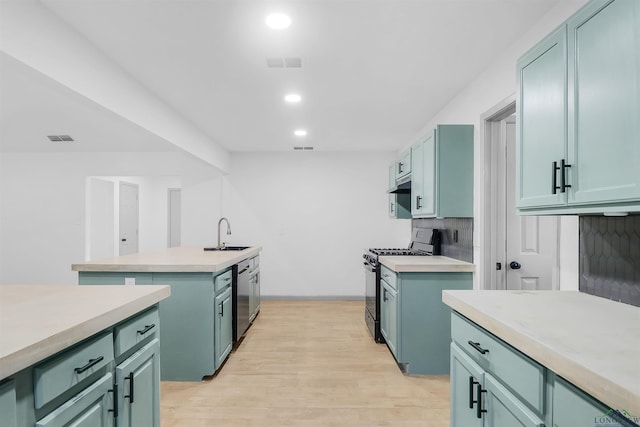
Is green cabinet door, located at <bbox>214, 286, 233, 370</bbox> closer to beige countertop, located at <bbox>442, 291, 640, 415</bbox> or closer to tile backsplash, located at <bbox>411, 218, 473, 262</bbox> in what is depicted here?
beige countertop, located at <bbox>442, 291, 640, 415</bbox>

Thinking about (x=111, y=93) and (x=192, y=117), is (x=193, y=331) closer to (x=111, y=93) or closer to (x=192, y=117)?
(x=111, y=93)

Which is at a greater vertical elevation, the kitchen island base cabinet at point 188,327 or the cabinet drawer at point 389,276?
the cabinet drawer at point 389,276

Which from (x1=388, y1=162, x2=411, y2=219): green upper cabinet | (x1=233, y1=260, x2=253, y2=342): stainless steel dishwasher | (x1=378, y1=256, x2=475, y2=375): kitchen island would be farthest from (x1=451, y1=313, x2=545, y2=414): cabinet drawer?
(x1=388, y1=162, x2=411, y2=219): green upper cabinet

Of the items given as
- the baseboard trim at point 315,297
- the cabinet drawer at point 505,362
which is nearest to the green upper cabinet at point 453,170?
the cabinet drawer at point 505,362

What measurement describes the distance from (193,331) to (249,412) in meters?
0.80

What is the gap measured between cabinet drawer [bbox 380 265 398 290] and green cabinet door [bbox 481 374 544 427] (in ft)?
Answer: 5.47

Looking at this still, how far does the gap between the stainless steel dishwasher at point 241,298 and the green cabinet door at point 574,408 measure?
115 inches

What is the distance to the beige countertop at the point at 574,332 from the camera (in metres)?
0.81

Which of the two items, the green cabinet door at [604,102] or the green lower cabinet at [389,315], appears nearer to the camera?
the green cabinet door at [604,102]

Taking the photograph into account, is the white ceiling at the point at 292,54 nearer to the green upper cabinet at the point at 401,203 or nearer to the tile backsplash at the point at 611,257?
the green upper cabinet at the point at 401,203

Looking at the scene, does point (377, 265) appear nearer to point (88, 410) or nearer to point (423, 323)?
point (423, 323)

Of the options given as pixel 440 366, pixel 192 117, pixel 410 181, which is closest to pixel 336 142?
pixel 410 181

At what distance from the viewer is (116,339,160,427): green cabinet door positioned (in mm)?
1415

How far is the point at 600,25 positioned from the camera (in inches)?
47.9
